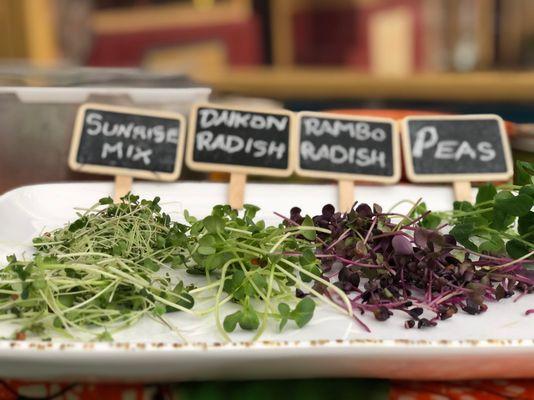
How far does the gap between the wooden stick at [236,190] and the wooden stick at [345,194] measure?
0.66ft

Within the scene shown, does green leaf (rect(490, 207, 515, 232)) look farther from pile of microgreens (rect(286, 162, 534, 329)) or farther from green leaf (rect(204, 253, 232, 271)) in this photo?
green leaf (rect(204, 253, 232, 271))

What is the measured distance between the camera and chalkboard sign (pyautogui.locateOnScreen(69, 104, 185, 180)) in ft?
4.22

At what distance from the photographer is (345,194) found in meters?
1.26

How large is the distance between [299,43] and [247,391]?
2539mm

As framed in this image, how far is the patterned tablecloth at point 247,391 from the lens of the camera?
0.69 meters

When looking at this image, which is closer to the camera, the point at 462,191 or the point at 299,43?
the point at 462,191

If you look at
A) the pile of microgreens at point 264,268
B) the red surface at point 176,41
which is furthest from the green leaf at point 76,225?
the red surface at point 176,41

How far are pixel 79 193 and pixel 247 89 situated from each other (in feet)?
5.54

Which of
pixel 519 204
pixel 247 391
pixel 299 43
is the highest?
pixel 299 43

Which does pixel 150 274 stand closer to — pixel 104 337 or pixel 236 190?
pixel 104 337

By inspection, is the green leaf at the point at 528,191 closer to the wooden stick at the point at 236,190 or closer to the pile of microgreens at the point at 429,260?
the pile of microgreens at the point at 429,260

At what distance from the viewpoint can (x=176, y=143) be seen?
133 centimetres

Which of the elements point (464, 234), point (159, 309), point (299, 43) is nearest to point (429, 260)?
point (464, 234)

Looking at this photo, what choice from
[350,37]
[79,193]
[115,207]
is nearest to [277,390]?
[115,207]
